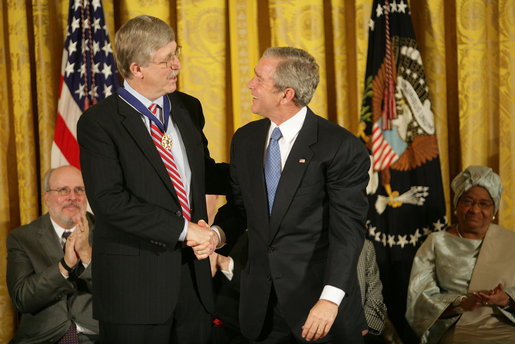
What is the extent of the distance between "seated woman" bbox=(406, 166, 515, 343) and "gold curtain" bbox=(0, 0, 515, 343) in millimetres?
813

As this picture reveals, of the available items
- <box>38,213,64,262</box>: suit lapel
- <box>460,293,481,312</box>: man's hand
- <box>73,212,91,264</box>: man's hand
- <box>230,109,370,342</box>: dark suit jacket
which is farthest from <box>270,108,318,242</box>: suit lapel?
<box>38,213,64,262</box>: suit lapel

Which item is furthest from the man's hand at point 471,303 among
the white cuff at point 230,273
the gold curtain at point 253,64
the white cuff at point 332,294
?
the white cuff at point 332,294

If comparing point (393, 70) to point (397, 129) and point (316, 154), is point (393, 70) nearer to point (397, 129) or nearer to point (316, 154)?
point (397, 129)

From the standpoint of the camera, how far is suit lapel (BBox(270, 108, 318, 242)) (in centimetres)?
221

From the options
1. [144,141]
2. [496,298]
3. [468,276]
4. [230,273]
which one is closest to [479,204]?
[468,276]

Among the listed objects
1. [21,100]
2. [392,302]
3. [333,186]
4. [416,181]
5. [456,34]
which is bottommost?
[392,302]

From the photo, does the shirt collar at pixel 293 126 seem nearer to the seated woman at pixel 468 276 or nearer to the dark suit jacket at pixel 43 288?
the dark suit jacket at pixel 43 288

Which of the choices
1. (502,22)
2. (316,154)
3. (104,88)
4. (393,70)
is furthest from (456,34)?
(316,154)

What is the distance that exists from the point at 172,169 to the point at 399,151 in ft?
8.01

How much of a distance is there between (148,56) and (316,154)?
2.35 feet

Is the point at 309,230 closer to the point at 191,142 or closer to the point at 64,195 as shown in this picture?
the point at 191,142

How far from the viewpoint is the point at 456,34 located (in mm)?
4750

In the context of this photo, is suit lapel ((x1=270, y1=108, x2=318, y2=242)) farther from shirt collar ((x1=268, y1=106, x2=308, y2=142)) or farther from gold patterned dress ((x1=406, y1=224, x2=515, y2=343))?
gold patterned dress ((x1=406, y1=224, x2=515, y2=343))

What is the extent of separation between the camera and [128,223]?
2.07 m
